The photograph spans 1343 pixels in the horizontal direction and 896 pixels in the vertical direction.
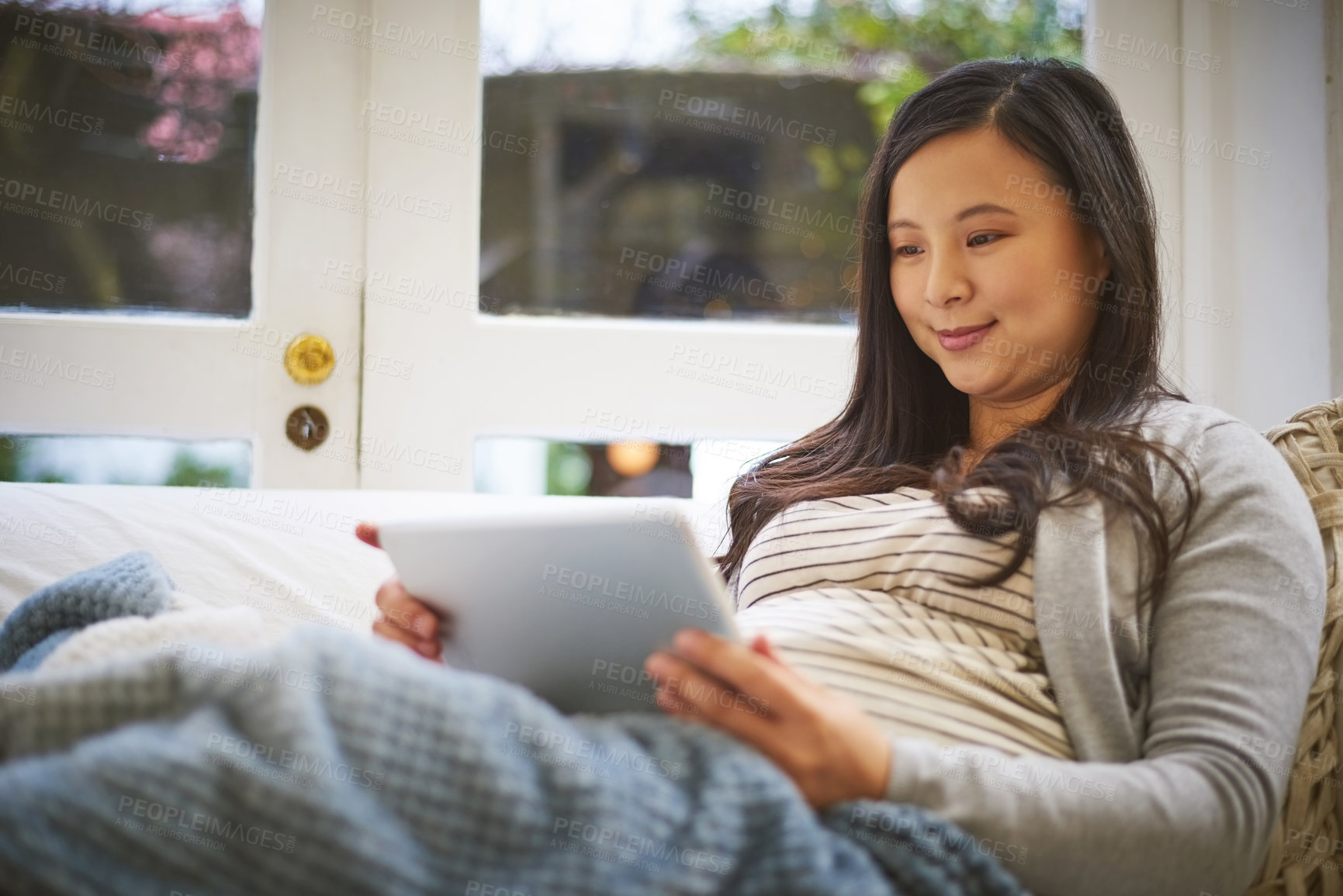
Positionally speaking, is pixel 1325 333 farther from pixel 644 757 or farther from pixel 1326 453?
pixel 644 757

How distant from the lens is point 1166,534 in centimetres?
84

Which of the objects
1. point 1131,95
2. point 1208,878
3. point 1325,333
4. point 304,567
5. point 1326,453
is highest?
point 1131,95

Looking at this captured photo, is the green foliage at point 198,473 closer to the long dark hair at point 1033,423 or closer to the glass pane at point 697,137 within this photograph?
the glass pane at point 697,137

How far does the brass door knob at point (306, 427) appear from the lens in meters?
1.62

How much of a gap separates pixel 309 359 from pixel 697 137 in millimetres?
691

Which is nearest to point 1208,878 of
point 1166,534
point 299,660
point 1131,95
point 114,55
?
point 1166,534

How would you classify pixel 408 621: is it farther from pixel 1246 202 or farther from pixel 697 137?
pixel 1246 202

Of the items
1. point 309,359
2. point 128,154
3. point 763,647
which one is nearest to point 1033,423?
point 763,647

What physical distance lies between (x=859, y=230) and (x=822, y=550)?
426mm

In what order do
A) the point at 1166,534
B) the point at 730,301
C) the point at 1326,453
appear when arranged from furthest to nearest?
the point at 730,301 < the point at 1326,453 < the point at 1166,534

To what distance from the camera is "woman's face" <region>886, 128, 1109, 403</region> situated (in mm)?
1041

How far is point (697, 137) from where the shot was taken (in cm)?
174

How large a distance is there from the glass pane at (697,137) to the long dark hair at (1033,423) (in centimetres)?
50

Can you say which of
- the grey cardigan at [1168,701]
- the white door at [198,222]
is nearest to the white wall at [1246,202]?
the grey cardigan at [1168,701]
